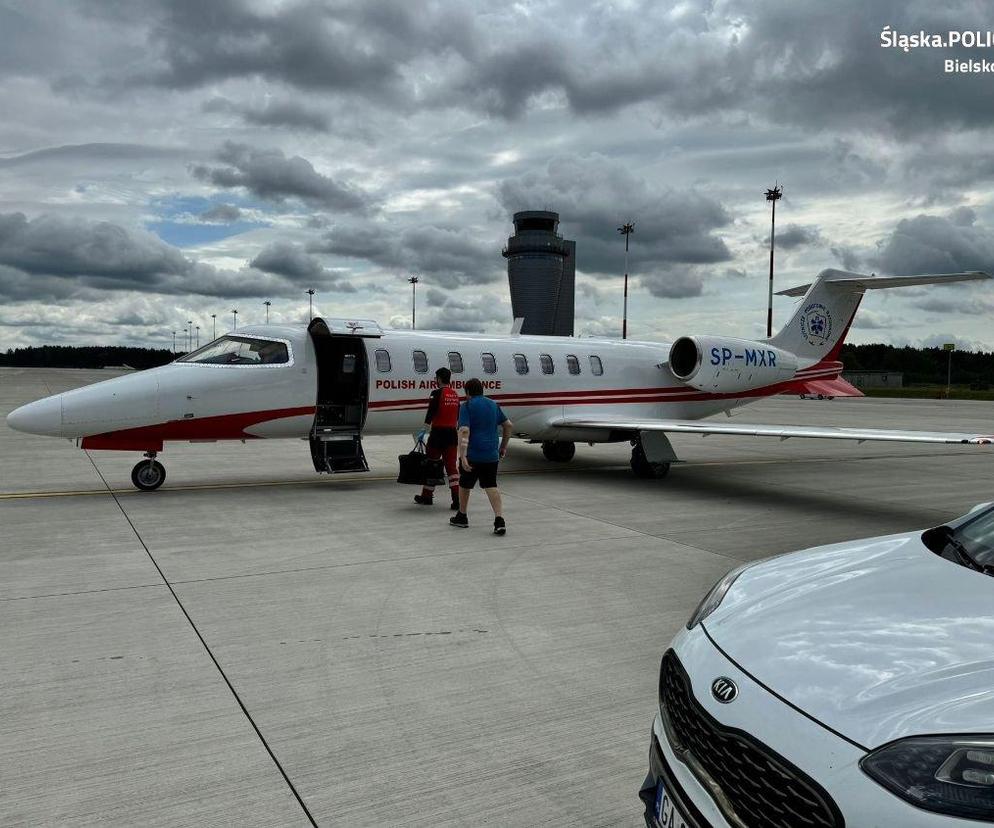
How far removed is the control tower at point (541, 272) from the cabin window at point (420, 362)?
98.9m

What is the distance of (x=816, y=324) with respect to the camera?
1664 cm

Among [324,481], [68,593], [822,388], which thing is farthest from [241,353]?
[822,388]

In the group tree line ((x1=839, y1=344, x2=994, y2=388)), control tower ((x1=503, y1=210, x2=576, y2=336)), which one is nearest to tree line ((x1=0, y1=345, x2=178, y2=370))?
control tower ((x1=503, y1=210, x2=576, y2=336))

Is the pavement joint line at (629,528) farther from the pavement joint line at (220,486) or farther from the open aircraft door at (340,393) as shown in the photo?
the pavement joint line at (220,486)

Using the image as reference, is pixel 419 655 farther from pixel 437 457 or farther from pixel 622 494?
pixel 622 494

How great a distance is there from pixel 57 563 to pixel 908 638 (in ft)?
23.1

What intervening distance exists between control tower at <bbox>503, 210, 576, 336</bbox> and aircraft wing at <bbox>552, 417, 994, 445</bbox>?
321ft

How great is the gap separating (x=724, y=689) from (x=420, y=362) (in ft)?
35.5

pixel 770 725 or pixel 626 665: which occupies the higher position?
pixel 770 725

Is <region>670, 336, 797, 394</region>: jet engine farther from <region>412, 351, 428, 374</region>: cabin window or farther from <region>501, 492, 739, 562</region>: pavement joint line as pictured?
<region>501, 492, 739, 562</region>: pavement joint line

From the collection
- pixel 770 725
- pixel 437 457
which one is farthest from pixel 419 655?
pixel 437 457

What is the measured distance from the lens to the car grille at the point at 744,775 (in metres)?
1.98

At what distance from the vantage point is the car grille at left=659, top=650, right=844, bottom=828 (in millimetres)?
1979

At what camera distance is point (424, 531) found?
8609 mm
